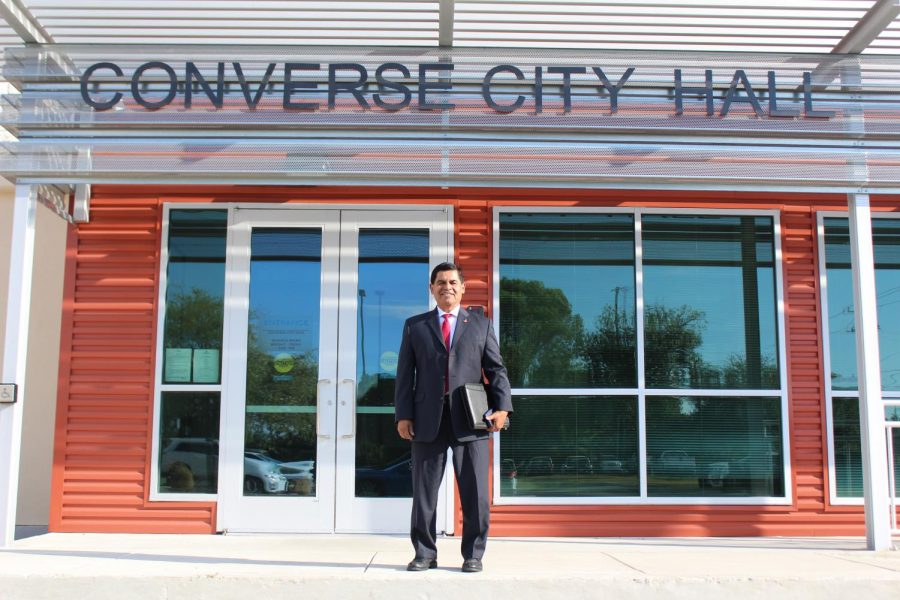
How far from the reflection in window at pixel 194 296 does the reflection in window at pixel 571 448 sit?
8.03 ft

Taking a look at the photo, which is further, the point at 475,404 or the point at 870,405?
the point at 870,405

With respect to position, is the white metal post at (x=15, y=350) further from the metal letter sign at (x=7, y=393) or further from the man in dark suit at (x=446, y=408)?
the man in dark suit at (x=446, y=408)

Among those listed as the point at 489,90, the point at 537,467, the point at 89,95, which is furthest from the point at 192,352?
the point at 489,90

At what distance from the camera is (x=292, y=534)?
252 inches

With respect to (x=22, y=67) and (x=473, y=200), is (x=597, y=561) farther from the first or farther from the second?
(x=22, y=67)

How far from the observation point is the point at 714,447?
6.69 metres

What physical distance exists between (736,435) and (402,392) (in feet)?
10.7

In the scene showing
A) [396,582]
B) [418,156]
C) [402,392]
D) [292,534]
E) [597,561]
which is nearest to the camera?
[396,582]

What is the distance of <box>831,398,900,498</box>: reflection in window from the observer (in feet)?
21.9

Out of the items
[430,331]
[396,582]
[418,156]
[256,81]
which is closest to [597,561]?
[396,582]

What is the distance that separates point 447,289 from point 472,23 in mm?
2502

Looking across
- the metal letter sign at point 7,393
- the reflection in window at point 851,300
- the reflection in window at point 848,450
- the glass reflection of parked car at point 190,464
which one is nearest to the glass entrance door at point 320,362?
the glass reflection of parked car at point 190,464

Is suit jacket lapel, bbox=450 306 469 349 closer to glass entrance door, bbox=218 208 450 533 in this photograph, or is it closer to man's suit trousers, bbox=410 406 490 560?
man's suit trousers, bbox=410 406 490 560

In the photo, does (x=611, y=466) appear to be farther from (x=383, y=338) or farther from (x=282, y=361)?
(x=282, y=361)
